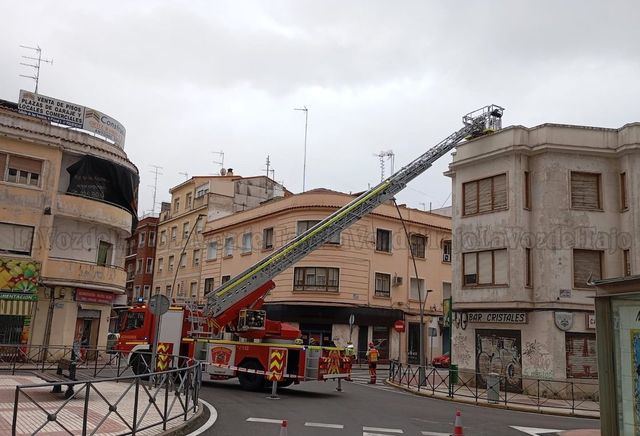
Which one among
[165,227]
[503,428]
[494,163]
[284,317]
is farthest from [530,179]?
[165,227]

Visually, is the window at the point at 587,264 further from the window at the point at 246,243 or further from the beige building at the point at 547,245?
the window at the point at 246,243

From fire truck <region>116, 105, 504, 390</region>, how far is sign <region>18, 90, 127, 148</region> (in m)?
12.3

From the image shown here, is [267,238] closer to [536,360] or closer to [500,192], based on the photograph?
[500,192]

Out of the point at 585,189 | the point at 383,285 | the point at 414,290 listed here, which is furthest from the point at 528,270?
the point at 414,290

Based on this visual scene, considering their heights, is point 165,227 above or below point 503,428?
above

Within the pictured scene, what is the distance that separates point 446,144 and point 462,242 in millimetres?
4498

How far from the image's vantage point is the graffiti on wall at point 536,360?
2112 cm

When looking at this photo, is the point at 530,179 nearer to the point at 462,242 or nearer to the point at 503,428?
the point at 462,242

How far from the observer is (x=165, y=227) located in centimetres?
5347

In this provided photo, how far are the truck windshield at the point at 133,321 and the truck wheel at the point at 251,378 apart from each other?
193 inches

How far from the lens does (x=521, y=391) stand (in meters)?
21.5

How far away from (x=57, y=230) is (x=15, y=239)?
201 cm

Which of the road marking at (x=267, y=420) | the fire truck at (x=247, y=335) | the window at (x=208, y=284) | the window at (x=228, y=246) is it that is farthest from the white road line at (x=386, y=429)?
the window at (x=208, y=284)

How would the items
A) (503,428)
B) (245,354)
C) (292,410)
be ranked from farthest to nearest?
1. (245,354)
2. (292,410)
3. (503,428)
